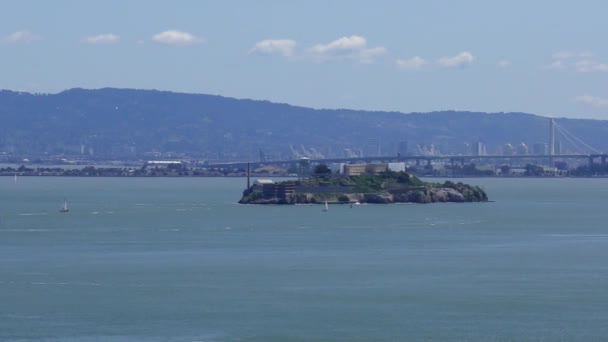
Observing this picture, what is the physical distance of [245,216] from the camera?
33.4m

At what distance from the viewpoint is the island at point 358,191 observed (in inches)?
1608

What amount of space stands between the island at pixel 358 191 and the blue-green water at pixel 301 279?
28.0ft

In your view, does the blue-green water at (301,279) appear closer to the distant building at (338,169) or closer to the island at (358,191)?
the island at (358,191)

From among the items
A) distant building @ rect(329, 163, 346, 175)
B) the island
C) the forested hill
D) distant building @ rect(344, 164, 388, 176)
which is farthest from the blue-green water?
the forested hill

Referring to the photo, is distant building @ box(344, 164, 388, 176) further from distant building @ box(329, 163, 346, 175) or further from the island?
the island

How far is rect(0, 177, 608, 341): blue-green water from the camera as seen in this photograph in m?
14.1

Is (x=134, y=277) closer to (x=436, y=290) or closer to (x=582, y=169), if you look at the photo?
(x=436, y=290)

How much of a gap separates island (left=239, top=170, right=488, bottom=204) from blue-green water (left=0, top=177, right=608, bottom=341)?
336 inches

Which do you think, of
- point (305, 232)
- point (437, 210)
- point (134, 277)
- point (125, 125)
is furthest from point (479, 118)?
point (134, 277)

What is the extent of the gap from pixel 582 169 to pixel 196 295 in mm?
71174

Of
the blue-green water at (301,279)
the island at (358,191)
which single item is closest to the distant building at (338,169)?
the island at (358,191)

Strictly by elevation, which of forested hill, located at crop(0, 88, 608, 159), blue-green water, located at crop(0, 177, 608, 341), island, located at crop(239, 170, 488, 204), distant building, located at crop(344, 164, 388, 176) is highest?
forested hill, located at crop(0, 88, 608, 159)

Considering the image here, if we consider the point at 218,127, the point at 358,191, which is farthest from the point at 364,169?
the point at 218,127

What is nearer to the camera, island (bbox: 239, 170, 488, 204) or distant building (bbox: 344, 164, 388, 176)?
island (bbox: 239, 170, 488, 204)
